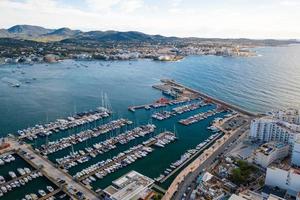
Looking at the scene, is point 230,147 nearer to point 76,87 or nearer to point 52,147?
point 52,147

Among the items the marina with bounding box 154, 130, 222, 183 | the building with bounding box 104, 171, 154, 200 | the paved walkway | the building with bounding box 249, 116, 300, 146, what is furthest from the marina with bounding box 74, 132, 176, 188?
the building with bounding box 249, 116, 300, 146

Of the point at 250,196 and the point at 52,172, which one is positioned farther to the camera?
the point at 52,172

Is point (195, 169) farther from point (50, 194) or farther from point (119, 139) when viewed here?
point (50, 194)

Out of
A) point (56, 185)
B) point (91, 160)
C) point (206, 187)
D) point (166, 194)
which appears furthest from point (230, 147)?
point (56, 185)

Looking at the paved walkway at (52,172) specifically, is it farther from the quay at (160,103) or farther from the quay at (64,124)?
the quay at (160,103)

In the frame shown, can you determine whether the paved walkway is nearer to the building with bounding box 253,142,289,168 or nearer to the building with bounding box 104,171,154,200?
the building with bounding box 104,171,154,200

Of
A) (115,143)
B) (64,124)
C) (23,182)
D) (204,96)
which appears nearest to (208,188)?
(115,143)
